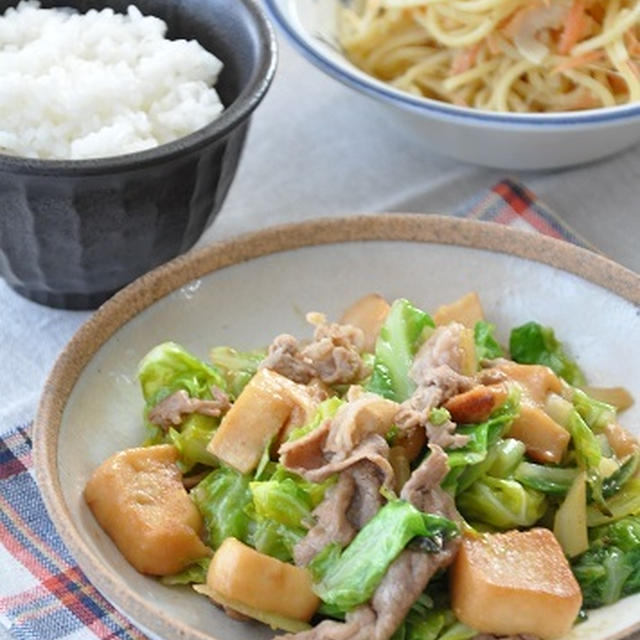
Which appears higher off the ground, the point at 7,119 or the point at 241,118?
the point at 241,118

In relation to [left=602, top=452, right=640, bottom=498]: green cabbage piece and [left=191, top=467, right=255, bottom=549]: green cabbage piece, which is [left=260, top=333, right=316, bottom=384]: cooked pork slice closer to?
[left=191, top=467, right=255, bottom=549]: green cabbage piece

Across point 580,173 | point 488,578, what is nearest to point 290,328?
point 488,578

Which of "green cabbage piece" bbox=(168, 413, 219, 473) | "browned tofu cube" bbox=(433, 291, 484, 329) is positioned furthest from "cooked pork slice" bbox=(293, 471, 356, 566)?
"browned tofu cube" bbox=(433, 291, 484, 329)

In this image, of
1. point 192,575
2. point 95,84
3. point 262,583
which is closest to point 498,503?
point 262,583

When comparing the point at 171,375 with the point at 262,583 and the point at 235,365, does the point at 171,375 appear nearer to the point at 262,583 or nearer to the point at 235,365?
the point at 235,365

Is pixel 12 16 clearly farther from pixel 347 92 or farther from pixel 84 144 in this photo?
pixel 347 92

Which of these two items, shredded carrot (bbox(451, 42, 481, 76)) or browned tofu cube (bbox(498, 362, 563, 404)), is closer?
browned tofu cube (bbox(498, 362, 563, 404))
